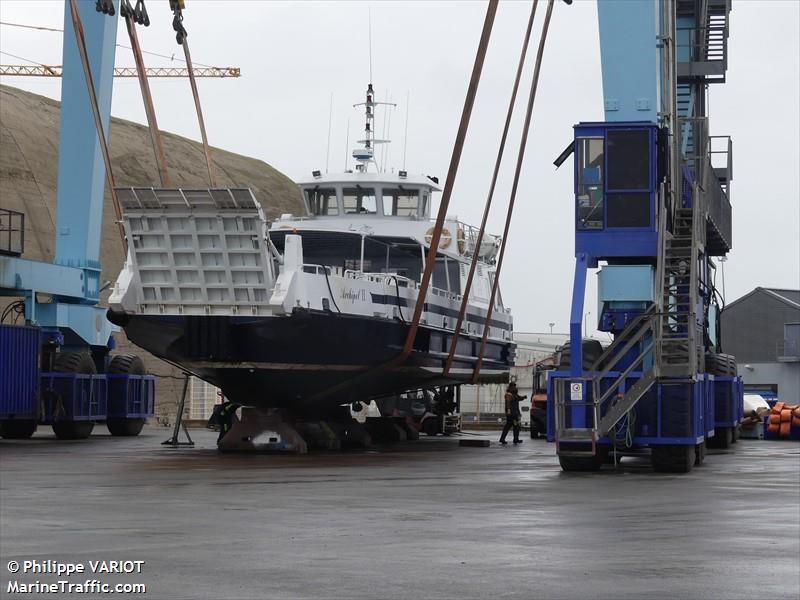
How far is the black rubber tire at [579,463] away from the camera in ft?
65.9

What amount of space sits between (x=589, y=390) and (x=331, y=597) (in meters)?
12.0

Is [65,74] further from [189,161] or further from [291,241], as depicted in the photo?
[189,161]

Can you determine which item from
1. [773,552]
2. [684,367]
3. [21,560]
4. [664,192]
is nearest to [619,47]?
[664,192]

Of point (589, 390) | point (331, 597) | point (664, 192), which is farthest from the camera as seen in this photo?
point (664, 192)

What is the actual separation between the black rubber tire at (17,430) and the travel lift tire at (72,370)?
743 mm

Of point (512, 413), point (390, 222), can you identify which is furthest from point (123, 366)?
point (512, 413)

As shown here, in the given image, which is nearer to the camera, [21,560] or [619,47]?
[21,560]

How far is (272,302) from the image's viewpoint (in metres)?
22.3

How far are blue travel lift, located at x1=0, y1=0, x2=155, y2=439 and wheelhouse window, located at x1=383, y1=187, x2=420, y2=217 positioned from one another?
22.8 ft

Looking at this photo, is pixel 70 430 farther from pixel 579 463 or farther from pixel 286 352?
pixel 579 463

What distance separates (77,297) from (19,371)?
481 cm

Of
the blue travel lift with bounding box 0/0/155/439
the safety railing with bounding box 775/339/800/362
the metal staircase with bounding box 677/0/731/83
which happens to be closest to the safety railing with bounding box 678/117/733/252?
the metal staircase with bounding box 677/0/731/83

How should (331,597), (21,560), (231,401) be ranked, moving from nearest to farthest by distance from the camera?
(331,597)
(21,560)
(231,401)

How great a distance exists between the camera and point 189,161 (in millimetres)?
110812
